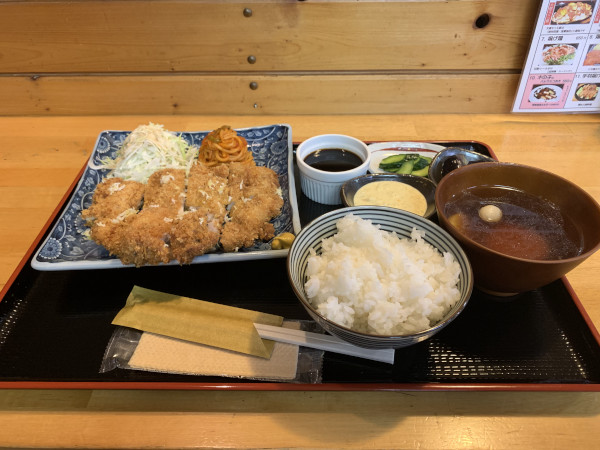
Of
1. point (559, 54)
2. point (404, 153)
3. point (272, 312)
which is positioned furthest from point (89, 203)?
point (559, 54)

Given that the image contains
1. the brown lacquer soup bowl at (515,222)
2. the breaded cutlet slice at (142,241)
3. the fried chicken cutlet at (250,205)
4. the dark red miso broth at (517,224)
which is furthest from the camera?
the fried chicken cutlet at (250,205)

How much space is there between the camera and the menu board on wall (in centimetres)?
238

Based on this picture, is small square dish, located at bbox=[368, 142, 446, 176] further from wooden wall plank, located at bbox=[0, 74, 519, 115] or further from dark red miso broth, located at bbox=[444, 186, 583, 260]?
wooden wall plank, located at bbox=[0, 74, 519, 115]

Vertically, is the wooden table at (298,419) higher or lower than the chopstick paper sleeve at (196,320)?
lower

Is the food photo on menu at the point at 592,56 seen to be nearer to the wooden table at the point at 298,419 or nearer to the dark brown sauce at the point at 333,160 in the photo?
the dark brown sauce at the point at 333,160

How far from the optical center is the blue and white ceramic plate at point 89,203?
1656 millimetres

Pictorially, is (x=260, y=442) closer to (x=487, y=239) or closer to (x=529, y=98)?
(x=487, y=239)

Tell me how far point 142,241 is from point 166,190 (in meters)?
0.47

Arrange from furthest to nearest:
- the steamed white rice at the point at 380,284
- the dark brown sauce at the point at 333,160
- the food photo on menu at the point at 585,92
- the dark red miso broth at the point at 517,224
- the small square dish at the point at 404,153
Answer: the food photo on menu at the point at 585,92 < the small square dish at the point at 404,153 < the dark brown sauce at the point at 333,160 < the dark red miso broth at the point at 517,224 < the steamed white rice at the point at 380,284

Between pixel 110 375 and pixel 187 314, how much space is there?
1.06ft

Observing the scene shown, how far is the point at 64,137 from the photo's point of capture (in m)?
2.81

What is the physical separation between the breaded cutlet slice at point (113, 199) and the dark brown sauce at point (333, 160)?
0.91m

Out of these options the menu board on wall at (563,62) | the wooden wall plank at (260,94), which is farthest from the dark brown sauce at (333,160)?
the menu board on wall at (563,62)

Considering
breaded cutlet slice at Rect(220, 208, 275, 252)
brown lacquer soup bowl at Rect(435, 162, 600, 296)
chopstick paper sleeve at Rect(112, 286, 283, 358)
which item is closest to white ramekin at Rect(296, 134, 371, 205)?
breaded cutlet slice at Rect(220, 208, 275, 252)
